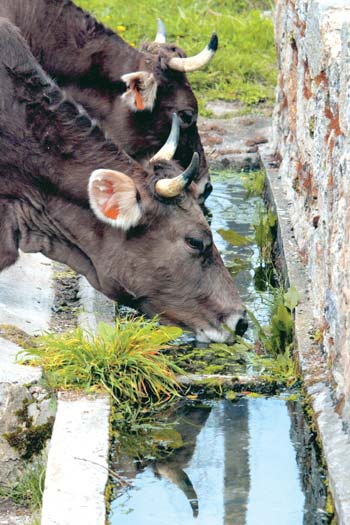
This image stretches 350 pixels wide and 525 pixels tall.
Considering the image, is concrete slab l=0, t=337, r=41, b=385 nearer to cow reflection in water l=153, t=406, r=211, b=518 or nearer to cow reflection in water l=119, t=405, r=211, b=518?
cow reflection in water l=119, t=405, r=211, b=518

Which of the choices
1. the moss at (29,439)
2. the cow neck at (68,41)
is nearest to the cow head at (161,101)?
the cow neck at (68,41)

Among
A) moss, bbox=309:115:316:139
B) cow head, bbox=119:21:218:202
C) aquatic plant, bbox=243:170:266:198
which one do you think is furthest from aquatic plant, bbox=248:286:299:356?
aquatic plant, bbox=243:170:266:198

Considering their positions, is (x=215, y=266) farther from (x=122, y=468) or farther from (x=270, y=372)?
(x=122, y=468)

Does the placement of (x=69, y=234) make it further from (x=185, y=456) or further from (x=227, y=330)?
(x=185, y=456)

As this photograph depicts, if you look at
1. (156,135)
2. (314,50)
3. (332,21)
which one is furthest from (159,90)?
(332,21)

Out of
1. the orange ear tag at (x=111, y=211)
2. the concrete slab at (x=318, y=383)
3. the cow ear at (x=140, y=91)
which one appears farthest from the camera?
the cow ear at (x=140, y=91)

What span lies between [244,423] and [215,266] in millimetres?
1181

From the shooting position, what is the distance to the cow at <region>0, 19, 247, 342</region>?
21.6 ft

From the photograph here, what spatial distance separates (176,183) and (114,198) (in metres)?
0.35

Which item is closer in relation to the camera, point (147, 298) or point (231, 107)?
point (147, 298)

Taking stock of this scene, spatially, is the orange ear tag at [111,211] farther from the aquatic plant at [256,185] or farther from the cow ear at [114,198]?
the aquatic plant at [256,185]

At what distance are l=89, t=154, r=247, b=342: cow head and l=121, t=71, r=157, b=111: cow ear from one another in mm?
2412

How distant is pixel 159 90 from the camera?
30.1ft

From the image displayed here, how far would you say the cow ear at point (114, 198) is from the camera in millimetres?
6336
